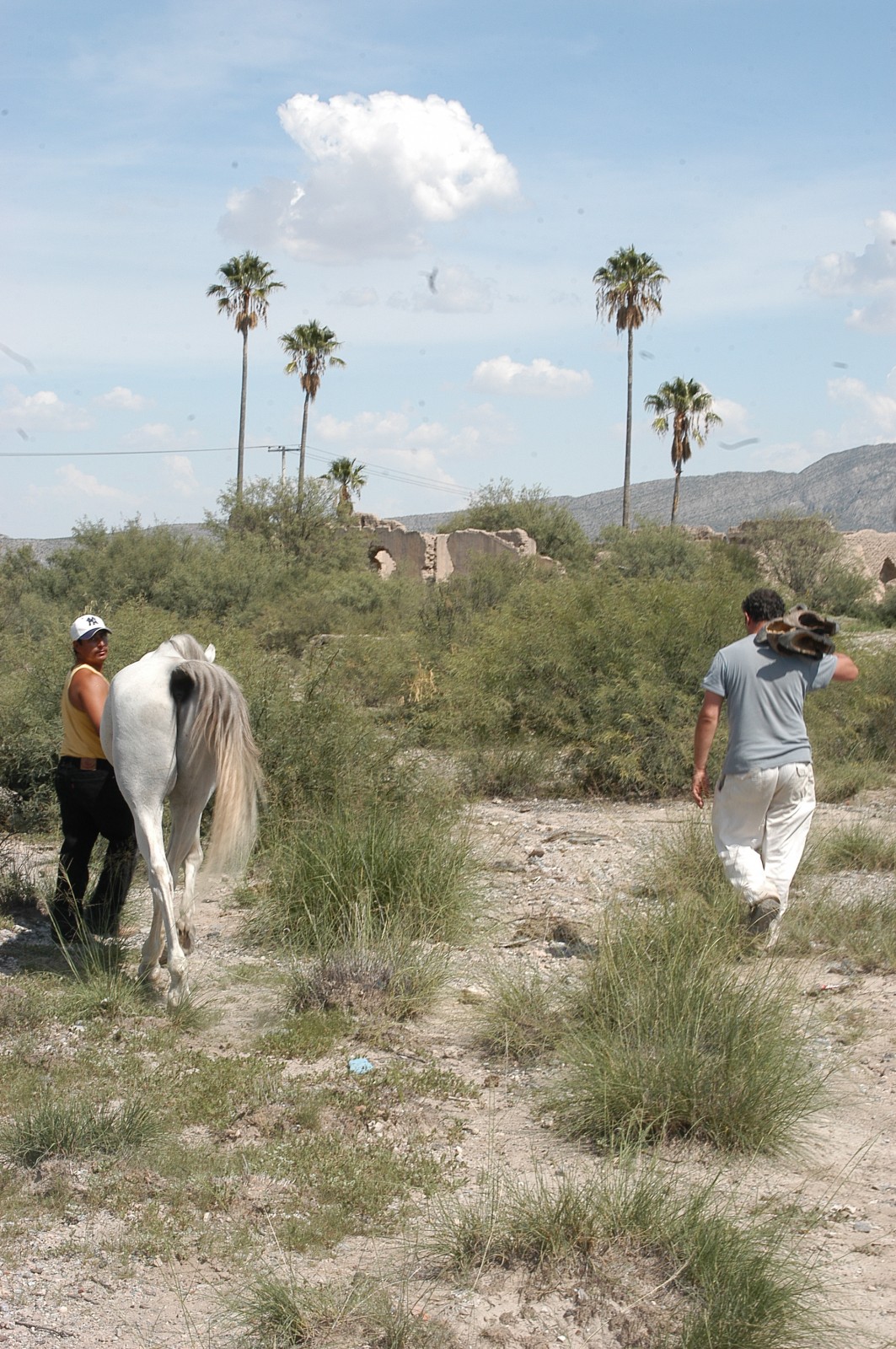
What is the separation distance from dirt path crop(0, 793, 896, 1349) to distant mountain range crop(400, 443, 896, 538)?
113305 mm

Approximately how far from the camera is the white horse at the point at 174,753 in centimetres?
559

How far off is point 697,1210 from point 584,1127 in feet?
3.02

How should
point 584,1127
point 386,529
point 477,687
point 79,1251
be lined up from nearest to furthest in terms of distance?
point 79,1251 → point 584,1127 → point 477,687 → point 386,529

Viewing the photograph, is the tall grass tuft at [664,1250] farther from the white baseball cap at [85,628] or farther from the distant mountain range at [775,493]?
the distant mountain range at [775,493]

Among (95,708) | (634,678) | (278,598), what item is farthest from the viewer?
(278,598)

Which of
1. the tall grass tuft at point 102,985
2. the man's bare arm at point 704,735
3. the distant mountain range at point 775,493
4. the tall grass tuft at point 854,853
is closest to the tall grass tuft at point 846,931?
the man's bare arm at point 704,735

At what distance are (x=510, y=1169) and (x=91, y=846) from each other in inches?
125

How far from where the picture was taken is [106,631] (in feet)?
20.4

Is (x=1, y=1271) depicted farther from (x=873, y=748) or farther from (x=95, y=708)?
(x=873, y=748)

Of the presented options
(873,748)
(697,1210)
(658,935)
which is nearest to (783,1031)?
(658,935)

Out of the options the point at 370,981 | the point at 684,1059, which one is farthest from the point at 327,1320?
the point at 370,981

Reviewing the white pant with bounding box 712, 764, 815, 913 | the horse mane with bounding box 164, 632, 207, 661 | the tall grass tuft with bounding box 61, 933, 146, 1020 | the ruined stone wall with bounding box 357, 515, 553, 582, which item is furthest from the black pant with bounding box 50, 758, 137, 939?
the ruined stone wall with bounding box 357, 515, 553, 582

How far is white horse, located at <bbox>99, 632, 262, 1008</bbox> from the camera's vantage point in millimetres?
5590

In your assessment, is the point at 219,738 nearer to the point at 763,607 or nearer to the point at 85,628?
the point at 85,628
